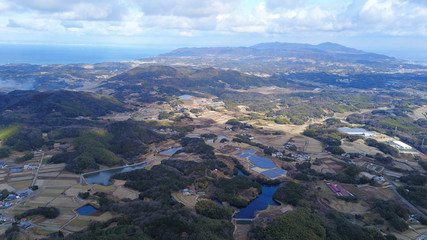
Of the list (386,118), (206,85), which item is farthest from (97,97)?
(386,118)

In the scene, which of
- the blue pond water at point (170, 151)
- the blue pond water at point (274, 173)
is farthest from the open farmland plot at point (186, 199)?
the blue pond water at point (170, 151)

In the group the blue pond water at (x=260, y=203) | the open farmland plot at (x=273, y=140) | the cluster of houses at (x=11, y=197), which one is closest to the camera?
the cluster of houses at (x=11, y=197)

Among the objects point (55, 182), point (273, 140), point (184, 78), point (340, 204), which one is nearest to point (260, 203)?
point (340, 204)

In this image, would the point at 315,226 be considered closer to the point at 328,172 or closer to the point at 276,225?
the point at 276,225

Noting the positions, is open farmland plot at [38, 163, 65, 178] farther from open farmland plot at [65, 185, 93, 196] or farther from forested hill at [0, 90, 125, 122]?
forested hill at [0, 90, 125, 122]

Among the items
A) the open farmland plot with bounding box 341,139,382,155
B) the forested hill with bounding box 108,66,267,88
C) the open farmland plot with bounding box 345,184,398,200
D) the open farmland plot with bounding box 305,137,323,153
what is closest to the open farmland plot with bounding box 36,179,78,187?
the open farmland plot with bounding box 345,184,398,200

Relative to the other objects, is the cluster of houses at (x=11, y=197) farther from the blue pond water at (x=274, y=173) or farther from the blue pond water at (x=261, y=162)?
the blue pond water at (x=261, y=162)
